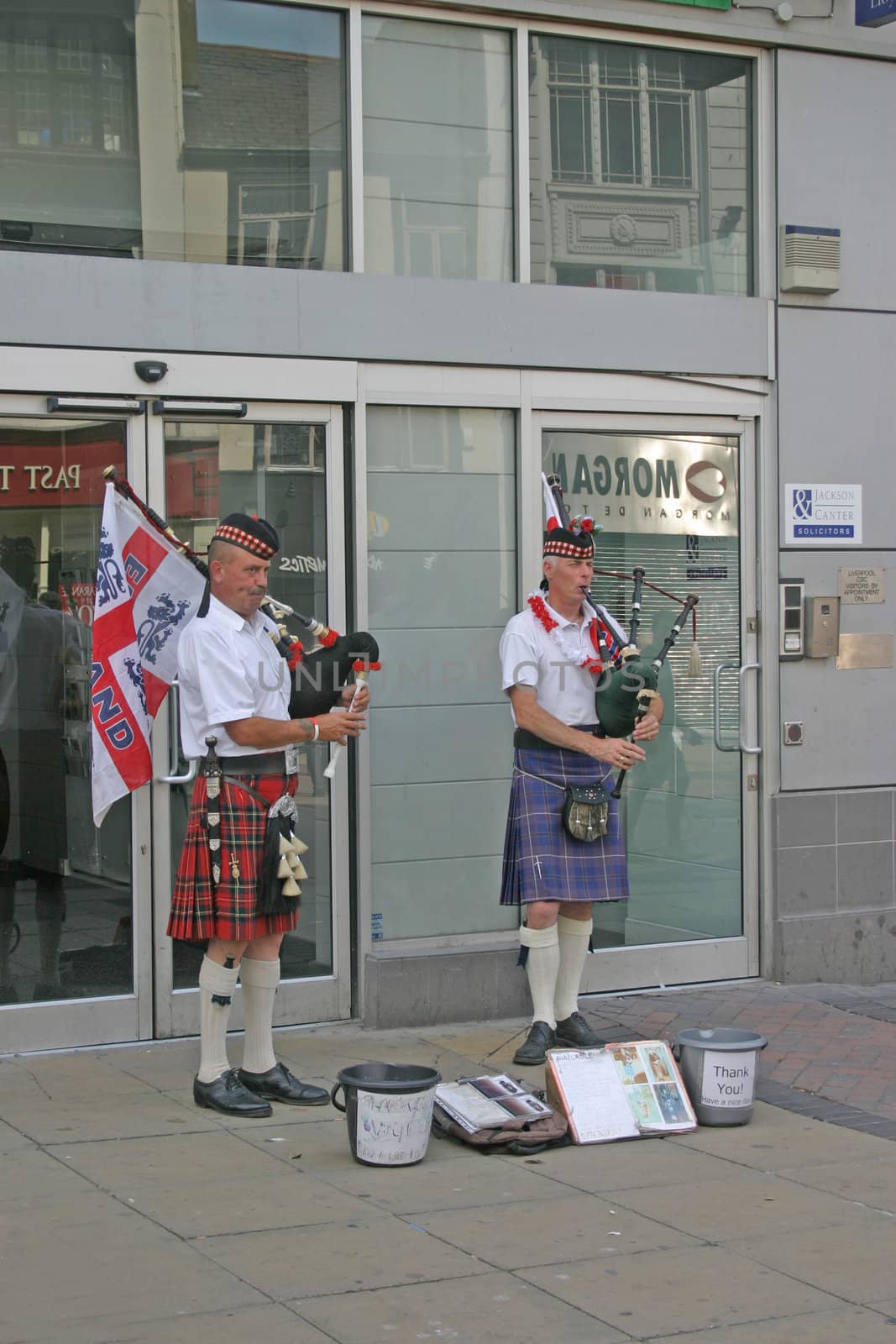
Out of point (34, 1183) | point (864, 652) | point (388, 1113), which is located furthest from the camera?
point (864, 652)

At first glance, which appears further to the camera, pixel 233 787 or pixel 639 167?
pixel 639 167

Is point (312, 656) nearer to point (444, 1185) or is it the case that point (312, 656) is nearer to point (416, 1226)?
point (444, 1185)

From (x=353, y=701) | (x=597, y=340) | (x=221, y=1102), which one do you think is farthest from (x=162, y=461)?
(x=221, y=1102)

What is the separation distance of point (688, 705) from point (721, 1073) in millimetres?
2498

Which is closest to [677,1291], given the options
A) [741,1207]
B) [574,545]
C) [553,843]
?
[741,1207]

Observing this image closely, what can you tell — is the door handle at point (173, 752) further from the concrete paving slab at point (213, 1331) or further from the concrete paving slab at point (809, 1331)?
the concrete paving slab at point (809, 1331)

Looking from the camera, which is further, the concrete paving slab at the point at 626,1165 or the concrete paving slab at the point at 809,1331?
the concrete paving slab at the point at 626,1165

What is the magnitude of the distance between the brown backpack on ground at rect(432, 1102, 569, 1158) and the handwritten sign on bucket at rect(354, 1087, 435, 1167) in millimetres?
245

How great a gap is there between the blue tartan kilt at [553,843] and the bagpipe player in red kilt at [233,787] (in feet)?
3.14

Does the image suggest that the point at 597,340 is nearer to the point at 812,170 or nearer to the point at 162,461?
the point at 812,170

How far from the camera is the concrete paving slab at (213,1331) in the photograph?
396 cm

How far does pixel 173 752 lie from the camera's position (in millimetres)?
6820

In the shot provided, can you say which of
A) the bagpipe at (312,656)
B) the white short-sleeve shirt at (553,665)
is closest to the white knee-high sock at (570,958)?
the white short-sleeve shirt at (553,665)

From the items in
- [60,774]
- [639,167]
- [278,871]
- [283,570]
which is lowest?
[278,871]
